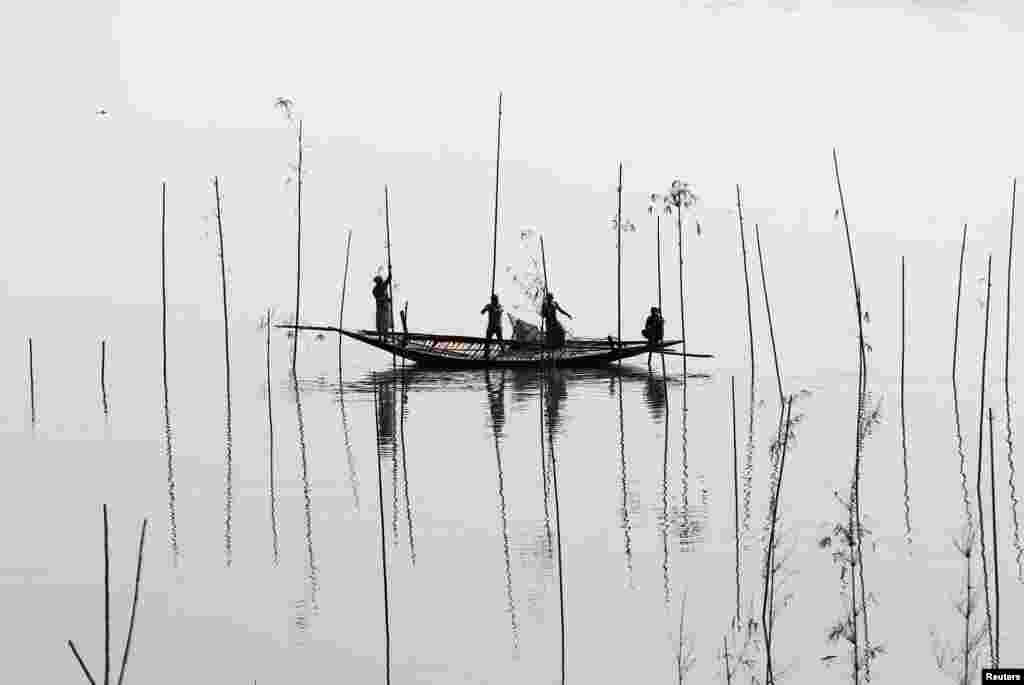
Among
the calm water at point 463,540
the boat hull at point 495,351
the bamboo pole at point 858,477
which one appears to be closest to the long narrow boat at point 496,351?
the boat hull at point 495,351

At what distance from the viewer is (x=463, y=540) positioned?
1318 cm

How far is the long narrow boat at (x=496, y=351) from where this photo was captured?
30.1m

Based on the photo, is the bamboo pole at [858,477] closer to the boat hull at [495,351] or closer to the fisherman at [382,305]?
the boat hull at [495,351]

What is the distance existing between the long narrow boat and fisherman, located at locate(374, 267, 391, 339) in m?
0.19

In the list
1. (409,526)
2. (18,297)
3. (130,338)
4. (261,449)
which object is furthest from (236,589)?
(18,297)

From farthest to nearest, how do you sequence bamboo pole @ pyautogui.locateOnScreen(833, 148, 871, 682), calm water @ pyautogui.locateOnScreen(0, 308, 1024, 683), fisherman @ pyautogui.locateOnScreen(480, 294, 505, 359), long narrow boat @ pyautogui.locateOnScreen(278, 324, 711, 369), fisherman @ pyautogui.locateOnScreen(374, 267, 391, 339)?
1. long narrow boat @ pyautogui.locateOnScreen(278, 324, 711, 369)
2. fisherman @ pyautogui.locateOnScreen(480, 294, 505, 359)
3. fisherman @ pyautogui.locateOnScreen(374, 267, 391, 339)
4. calm water @ pyautogui.locateOnScreen(0, 308, 1024, 683)
5. bamboo pole @ pyautogui.locateOnScreen(833, 148, 871, 682)

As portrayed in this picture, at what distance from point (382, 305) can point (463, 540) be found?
1713 cm

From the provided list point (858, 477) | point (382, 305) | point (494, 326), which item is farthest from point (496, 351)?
point (858, 477)

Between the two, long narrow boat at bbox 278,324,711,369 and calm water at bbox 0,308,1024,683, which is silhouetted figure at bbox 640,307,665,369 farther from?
calm water at bbox 0,308,1024,683

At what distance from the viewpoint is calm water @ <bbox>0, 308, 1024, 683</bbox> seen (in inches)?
378

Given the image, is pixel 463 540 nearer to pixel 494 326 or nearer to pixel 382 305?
pixel 382 305

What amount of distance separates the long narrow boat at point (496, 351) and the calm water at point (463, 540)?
155 inches

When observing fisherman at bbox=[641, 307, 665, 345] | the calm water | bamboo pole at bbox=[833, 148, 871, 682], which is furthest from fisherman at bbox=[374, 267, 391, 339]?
bamboo pole at bbox=[833, 148, 871, 682]

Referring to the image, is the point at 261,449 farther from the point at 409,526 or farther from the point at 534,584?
the point at 534,584
